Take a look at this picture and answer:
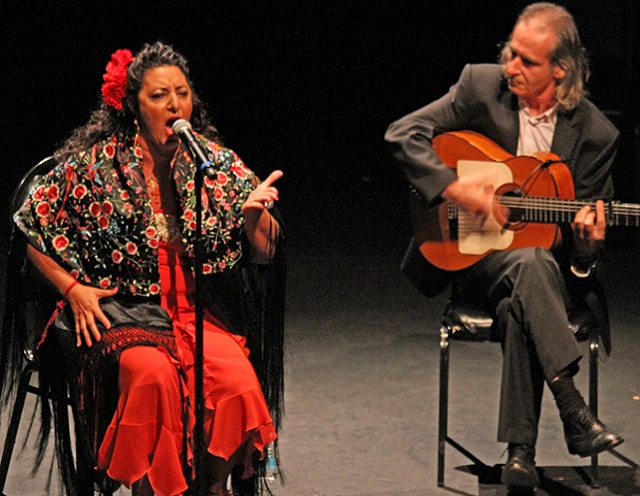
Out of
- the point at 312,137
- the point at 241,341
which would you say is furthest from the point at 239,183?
the point at 312,137

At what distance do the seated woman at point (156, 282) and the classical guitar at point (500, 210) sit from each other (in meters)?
0.64

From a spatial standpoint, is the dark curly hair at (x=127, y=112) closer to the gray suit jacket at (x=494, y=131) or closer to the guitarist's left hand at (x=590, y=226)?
the gray suit jacket at (x=494, y=131)

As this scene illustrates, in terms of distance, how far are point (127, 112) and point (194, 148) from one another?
0.75 metres

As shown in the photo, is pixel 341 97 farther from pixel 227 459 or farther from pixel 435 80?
pixel 227 459

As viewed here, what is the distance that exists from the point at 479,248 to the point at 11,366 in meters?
1.54

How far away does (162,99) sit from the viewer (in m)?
3.41

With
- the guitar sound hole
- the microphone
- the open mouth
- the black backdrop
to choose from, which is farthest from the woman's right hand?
the black backdrop

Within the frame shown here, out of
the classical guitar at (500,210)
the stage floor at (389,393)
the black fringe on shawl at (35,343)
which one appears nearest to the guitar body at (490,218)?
the classical guitar at (500,210)

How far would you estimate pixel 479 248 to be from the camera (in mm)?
3846

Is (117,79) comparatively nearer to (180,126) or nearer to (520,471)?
(180,126)

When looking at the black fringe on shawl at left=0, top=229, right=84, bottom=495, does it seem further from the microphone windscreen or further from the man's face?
the man's face

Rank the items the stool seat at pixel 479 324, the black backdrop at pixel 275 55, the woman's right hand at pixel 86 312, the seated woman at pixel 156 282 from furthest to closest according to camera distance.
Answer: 1. the black backdrop at pixel 275 55
2. the stool seat at pixel 479 324
3. the woman's right hand at pixel 86 312
4. the seated woman at pixel 156 282

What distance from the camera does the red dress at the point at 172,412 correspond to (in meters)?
3.11

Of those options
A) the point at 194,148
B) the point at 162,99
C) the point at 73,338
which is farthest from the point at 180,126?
the point at 73,338
